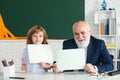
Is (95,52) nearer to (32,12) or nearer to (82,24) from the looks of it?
(82,24)

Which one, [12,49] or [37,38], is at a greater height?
[37,38]

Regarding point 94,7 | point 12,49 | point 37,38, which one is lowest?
point 12,49

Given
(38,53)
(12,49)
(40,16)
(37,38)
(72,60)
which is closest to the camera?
(72,60)

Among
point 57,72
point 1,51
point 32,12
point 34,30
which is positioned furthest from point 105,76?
point 32,12

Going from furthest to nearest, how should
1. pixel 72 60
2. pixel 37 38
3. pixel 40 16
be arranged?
pixel 40 16, pixel 37 38, pixel 72 60

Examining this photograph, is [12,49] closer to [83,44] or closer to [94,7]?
[94,7]

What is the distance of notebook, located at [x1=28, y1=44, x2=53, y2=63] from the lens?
2566mm

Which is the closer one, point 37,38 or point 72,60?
point 72,60

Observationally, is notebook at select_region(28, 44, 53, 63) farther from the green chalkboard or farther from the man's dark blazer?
the green chalkboard

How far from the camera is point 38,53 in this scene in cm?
256

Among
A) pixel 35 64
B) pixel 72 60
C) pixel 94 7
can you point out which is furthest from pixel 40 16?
pixel 72 60

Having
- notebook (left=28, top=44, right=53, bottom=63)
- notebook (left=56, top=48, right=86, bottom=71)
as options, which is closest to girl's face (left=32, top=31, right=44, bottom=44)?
notebook (left=28, top=44, right=53, bottom=63)

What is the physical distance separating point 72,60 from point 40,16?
11.2ft

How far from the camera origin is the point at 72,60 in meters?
2.39
